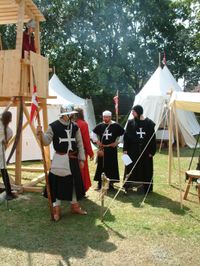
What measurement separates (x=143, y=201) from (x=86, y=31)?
18620 millimetres

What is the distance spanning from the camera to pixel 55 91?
51.0ft

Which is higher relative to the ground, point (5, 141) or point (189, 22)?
point (189, 22)

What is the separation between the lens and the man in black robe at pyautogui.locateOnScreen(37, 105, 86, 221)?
16.3ft

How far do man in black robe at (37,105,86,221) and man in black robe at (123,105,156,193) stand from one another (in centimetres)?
166

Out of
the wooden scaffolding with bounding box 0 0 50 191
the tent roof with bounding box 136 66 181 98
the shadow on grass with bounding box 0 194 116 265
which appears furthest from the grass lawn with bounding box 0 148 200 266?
the tent roof with bounding box 136 66 181 98

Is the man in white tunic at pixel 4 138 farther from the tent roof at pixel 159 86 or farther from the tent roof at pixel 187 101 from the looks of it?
the tent roof at pixel 159 86

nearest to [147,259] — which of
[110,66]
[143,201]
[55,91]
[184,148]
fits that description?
[143,201]

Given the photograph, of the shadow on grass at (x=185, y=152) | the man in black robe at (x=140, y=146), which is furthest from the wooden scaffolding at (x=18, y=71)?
the shadow on grass at (x=185, y=152)

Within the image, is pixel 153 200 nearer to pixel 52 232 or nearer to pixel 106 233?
pixel 106 233

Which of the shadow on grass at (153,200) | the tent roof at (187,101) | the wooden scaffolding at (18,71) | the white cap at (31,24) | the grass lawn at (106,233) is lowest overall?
the shadow on grass at (153,200)

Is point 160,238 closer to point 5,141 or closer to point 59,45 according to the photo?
point 5,141

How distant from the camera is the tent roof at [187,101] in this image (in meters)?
5.93

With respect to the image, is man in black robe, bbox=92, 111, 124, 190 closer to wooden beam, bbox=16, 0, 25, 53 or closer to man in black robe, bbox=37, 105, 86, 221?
man in black robe, bbox=37, 105, 86, 221

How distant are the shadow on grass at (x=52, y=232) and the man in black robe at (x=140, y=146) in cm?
117
